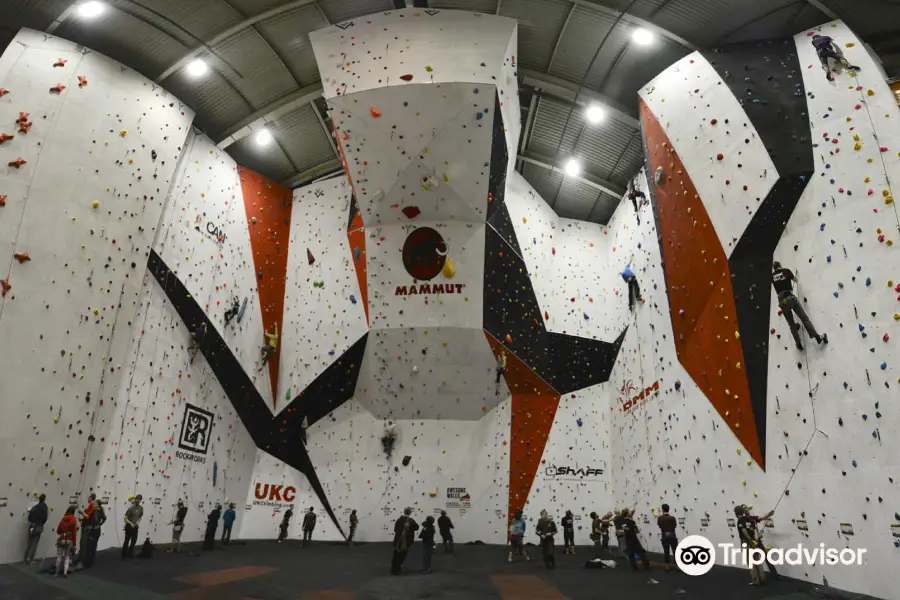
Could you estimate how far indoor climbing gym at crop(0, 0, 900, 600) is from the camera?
232 inches

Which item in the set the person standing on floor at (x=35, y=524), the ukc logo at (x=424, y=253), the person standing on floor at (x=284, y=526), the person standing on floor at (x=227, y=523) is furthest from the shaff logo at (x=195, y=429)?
the ukc logo at (x=424, y=253)

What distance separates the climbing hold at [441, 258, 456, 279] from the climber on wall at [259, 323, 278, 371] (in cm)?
453

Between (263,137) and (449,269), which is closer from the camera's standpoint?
(449,269)

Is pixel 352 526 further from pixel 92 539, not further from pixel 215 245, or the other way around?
pixel 215 245

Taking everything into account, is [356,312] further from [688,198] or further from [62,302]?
[688,198]

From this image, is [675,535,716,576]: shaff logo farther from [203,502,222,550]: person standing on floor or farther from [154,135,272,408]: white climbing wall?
[154,135,272,408]: white climbing wall

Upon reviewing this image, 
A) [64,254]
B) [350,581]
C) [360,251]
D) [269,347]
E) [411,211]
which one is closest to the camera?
[350,581]

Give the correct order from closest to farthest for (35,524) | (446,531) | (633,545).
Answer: (35,524), (633,545), (446,531)

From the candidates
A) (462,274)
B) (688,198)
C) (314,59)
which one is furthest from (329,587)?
(314,59)

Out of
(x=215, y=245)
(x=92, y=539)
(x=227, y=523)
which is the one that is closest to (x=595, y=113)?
(x=215, y=245)

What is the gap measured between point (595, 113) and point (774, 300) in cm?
568

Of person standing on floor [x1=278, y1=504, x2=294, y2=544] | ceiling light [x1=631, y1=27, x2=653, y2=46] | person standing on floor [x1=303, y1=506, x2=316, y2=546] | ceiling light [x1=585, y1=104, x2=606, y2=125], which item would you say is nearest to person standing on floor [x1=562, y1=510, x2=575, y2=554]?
person standing on floor [x1=303, y1=506, x2=316, y2=546]

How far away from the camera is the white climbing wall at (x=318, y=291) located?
39.2ft

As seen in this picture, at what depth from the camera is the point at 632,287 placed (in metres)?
11.0
